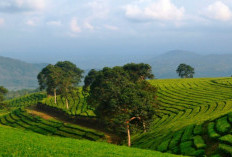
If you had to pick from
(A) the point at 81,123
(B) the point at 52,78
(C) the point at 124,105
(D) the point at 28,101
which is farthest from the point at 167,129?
(D) the point at 28,101

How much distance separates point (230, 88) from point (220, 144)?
6872cm

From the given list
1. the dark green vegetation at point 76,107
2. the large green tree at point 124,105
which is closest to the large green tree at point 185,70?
the dark green vegetation at point 76,107

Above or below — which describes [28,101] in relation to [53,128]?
above

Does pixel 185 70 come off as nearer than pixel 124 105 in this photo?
No

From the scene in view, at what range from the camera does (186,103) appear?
73562 millimetres

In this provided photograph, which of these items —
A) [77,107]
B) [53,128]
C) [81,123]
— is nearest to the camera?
[53,128]

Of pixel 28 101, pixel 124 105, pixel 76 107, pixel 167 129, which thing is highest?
pixel 124 105

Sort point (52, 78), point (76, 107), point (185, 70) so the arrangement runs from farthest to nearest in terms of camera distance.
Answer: point (185, 70) < point (52, 78) < point (76, 107)

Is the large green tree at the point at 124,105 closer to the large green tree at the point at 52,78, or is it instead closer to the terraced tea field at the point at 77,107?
the terraced tea field at the point at 77,107

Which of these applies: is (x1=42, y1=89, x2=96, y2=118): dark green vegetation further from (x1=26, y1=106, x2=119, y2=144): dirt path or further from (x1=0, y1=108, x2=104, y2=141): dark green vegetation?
(x1=0, y1=108, x2=104, y2=141): dark green vegetation

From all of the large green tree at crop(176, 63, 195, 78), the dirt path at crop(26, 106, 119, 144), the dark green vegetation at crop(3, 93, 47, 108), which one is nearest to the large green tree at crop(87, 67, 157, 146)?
the dirt path at crop(26, 106, 119, 144)

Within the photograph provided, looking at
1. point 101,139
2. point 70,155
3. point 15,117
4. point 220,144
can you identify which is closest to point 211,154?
point 220,144

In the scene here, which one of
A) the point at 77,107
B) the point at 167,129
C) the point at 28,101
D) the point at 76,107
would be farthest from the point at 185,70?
the point at 167,129

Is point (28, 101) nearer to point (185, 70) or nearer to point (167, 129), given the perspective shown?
point (185, 70)
